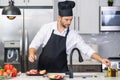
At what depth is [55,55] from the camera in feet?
12.3

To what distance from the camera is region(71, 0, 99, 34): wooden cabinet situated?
18.5 ft

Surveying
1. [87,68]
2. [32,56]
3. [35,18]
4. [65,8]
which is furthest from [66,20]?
[87,68]

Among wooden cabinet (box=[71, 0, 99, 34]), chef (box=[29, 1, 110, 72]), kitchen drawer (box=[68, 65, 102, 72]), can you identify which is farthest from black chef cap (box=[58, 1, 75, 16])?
wooden cabinet (box=[71, 0, 99, 34])

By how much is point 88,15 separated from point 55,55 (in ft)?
6.93

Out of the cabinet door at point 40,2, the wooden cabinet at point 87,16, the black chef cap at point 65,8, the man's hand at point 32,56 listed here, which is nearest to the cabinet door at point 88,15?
the wooden cabinet at point 87,16

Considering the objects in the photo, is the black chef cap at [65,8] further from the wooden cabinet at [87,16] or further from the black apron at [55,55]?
the wooden cabinet at [87,16]

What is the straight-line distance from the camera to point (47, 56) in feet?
12.4

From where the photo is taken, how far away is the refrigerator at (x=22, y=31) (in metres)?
5.04

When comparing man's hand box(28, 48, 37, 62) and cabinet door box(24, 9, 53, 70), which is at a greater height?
cabinet door box(24, 9, 53, 70)

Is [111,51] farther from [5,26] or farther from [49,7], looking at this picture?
[5,26]

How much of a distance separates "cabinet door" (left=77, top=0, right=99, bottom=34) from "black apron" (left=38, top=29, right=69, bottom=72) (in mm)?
1957

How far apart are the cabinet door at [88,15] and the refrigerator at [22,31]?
741 millimetres

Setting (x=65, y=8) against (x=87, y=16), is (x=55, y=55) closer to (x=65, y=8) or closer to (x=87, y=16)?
(x=65, y=8)

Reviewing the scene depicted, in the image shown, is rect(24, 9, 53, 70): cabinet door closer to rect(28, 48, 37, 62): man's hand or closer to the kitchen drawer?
the kitchen drawer
